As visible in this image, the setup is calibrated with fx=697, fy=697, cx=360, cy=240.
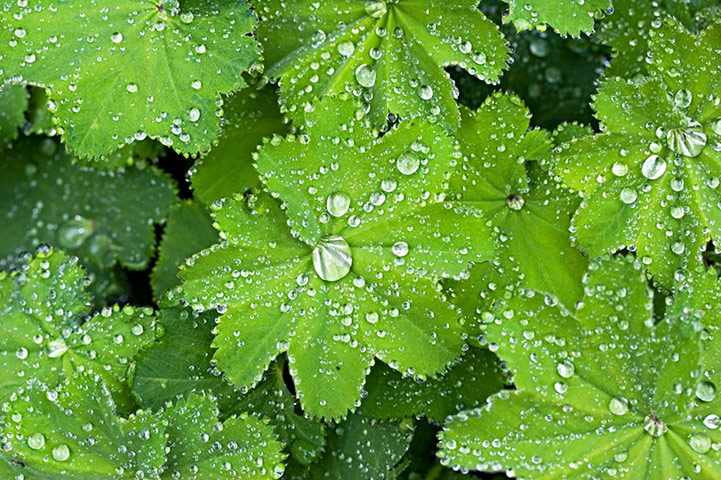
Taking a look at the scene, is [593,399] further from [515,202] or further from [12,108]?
[12,108]

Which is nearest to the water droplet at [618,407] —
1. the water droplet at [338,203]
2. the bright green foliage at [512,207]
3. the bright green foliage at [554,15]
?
the bright green foliage at [512,207]

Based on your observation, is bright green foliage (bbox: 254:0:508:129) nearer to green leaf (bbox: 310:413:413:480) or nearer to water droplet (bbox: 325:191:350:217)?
water droplet (bbox: 325:191:350:217)

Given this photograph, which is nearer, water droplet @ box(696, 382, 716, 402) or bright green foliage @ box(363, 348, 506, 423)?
water droplet @ box(696, 382, 716, 402)

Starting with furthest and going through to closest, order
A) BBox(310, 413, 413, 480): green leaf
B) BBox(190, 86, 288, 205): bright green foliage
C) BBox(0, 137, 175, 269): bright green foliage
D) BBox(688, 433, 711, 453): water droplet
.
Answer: BBox(0, 137, 175, 269): bright green foliage < BBox(190, 86, 288, 205): bright green foliage < BBox(310, 413, 413, 480): green leaf < BBox(688, 433, 711, 453): water droplet

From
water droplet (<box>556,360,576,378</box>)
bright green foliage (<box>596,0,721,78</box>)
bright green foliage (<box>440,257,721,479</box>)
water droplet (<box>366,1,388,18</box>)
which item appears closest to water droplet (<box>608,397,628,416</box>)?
bright green foliage (<box>440,257,721,479</box>)

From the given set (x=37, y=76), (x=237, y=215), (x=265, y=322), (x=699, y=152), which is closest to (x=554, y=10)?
(x=699, y=152)

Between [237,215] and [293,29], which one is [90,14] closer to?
[293,29]
